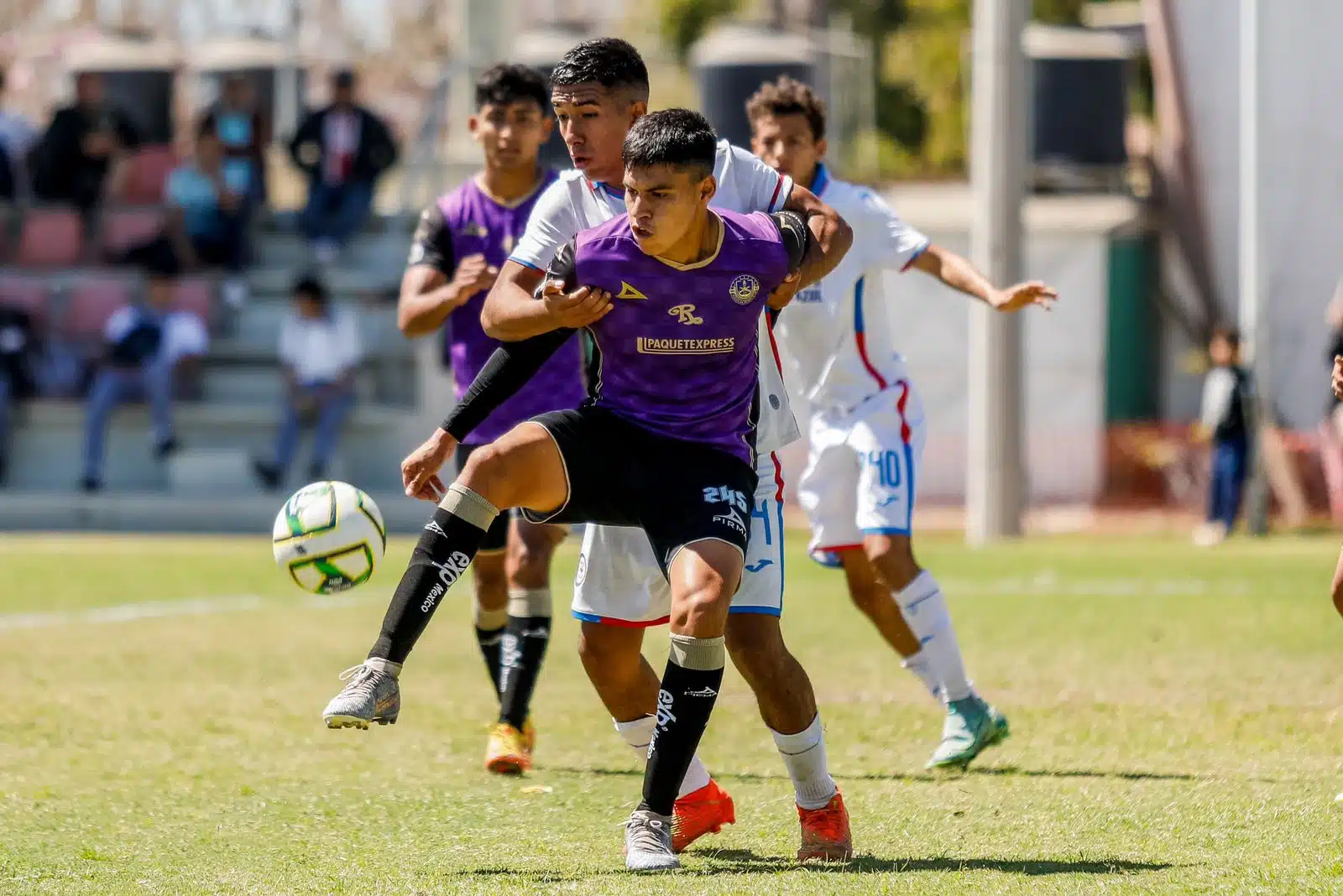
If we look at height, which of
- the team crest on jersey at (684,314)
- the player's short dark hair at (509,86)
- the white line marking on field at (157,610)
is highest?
the player's short dark hair at (509,86)

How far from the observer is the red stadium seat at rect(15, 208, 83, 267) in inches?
903

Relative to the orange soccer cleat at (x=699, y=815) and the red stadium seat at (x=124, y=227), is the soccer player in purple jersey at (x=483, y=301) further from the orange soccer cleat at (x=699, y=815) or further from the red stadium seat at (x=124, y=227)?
the red stadium seat at (x=124, y=227)

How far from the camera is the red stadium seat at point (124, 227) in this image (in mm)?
22922

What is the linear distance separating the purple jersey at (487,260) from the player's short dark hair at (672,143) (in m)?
2.39

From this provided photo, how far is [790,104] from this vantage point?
7.71m

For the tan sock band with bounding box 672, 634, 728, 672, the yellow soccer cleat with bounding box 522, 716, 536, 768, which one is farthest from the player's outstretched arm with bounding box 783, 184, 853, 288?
the yellow soccer cleat with bounding box 522, 716, 536, 768

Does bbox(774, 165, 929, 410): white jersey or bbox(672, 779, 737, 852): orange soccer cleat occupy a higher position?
bbox(774, 165, 929, 410): white jersey

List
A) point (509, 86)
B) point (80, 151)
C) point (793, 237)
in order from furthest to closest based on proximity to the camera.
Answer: point (80, 151)
point (509, 86)
point (793, 237)

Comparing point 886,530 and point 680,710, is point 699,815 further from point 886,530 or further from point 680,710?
point 886,530

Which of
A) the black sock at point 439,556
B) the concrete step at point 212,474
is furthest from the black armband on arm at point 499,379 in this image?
the concrete step at point 212,474

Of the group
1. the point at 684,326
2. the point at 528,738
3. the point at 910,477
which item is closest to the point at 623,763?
the point at 528,738

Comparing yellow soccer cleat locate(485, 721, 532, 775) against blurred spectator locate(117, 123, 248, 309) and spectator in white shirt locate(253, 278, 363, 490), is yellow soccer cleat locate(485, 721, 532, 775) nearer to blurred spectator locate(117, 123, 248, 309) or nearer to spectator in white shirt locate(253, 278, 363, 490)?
spectator in white shirt locate(253, 278, 363, 490)

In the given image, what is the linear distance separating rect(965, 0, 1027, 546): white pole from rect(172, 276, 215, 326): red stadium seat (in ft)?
27.4

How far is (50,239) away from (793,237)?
18812mm
